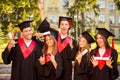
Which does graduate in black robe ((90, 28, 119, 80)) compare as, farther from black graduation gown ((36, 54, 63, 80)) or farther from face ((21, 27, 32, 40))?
face ((21, 27, 32, 40))

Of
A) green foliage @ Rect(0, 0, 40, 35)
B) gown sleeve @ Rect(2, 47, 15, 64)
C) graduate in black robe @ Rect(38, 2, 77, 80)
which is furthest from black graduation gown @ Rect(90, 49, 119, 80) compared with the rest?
green foliage @ Rect(0, 0, 40, 35)

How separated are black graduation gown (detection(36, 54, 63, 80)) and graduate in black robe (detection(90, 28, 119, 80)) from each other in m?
0.93

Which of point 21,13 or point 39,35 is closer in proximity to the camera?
point 39,35

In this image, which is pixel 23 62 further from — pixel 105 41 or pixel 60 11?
pixel 60 11

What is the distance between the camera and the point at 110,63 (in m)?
10.7

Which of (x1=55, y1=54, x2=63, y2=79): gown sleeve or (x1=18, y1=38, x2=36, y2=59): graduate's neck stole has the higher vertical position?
(x1=18, y1=38, x2=36, y2=59): graduate's neck stole

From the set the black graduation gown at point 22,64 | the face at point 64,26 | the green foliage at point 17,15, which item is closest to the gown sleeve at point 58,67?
the black graduation gown at point 22,64

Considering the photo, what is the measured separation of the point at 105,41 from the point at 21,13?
24.5m

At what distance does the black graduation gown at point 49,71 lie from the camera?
10.2 meters

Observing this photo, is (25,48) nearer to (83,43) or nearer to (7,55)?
(7,55)

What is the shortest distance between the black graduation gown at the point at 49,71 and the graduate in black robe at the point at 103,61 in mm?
925

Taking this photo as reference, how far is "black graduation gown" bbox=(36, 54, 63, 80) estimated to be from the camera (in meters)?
10.2

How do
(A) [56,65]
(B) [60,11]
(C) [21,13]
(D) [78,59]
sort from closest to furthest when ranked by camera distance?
(A) [56,65] → (D) [78,59] → (C) [21,13] → (B) [60,11]

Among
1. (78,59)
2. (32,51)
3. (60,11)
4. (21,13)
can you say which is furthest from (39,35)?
(60,11)
